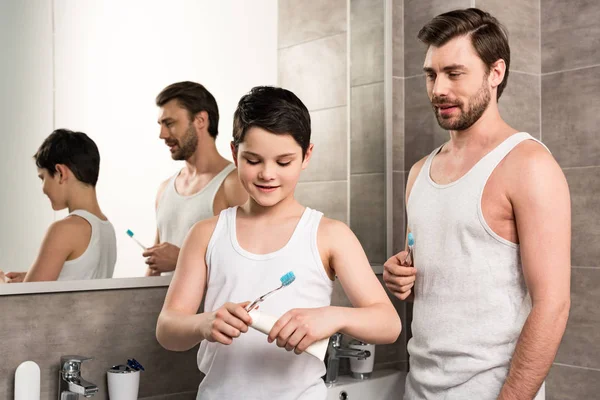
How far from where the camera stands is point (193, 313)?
1.19 metres

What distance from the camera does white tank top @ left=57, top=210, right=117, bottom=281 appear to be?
1529 millimetres

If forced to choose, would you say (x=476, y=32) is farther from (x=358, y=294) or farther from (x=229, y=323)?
(x=229, y=323)

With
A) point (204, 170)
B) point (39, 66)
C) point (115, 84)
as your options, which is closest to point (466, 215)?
point (204, 170)

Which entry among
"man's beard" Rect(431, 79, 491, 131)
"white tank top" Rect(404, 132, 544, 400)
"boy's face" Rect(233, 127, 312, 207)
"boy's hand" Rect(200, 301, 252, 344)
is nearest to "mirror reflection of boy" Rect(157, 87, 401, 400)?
"boy's face" Rect(233, 127, 312, 207)

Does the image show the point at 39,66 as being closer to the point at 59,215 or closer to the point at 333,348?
the point at 59,215

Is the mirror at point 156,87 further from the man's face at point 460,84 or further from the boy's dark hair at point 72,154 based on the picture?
the man's face at point 460,84

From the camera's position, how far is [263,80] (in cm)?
189

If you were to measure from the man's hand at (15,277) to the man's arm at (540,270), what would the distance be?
3.17ft

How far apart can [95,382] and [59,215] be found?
0.38 m

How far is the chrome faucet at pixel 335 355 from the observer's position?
191cm

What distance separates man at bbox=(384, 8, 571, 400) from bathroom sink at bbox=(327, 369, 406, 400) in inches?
16.0

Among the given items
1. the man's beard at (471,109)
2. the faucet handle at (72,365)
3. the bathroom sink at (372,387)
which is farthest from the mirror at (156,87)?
the man's beard at (471,109)

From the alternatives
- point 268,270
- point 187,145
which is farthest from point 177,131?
point 268,270

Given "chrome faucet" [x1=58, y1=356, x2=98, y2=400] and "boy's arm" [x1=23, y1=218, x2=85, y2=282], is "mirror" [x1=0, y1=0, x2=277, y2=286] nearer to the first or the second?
"boy's arm" [x1=23, y1=218, x2=85, y2=282]
